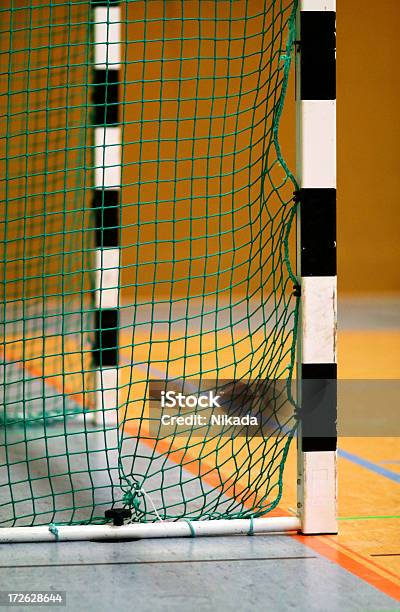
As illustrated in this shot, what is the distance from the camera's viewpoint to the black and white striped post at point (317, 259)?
278cm

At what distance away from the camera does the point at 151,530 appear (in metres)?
2.76

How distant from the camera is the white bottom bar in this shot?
8.92ft

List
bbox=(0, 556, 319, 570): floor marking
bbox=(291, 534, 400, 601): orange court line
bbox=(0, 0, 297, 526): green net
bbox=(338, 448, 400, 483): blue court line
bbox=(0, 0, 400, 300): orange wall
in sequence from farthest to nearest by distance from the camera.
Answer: bbox=(0, 0, 400, 300): orange wall
bbox=(338, 448, 400, 483): blue court line
bbox=(0, 0, 297, 526): green net
bbox=(0, 556, 319, 570): floor marking
bbox=(291, 534, 400, 601): orange court line

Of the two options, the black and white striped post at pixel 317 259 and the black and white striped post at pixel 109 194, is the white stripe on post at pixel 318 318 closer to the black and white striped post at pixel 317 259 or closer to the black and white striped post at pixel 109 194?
the black and white striped post at pixel 317 259

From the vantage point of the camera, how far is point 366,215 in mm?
11328

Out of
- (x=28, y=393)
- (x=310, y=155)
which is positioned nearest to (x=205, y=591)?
(x=310, y=155)

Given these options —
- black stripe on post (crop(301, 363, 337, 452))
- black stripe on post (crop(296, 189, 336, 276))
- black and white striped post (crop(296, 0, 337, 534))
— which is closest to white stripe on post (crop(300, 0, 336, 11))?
black and white striped post (crop(296, 0, 337, 534))

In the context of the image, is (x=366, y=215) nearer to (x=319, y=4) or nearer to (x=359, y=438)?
(x=359, y=438)

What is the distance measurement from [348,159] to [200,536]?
891cm

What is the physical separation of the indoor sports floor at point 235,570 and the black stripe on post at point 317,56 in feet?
4.03

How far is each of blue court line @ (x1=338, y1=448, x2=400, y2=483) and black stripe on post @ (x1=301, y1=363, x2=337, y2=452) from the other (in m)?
0.88

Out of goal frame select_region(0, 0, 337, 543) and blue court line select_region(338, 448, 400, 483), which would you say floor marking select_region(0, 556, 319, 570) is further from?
blue court line select_region(338, 448, 400, 483)

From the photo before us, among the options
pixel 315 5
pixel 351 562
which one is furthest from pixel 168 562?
pixel 315 5

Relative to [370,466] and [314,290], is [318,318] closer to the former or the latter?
[314,290]
